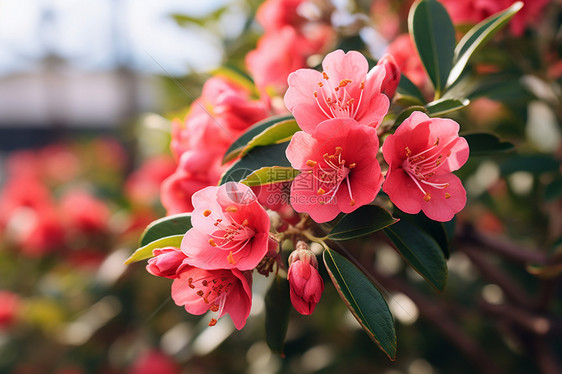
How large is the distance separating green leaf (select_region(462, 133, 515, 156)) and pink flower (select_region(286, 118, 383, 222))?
284 mm

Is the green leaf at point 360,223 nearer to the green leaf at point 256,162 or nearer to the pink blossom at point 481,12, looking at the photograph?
the green leaf at point 256,162

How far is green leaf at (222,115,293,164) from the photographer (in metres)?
0.77

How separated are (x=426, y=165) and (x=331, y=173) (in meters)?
0.16

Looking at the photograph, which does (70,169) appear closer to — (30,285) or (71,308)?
Result: (30,285)

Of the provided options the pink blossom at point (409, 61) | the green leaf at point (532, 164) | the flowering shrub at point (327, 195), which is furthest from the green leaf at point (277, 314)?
the green leaf at point (532, 164)

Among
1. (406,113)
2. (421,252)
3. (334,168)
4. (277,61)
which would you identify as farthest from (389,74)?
(277,61)

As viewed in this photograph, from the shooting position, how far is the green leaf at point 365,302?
0.64 m

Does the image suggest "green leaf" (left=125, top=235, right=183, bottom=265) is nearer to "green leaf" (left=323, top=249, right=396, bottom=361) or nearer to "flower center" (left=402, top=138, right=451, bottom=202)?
"green leaf" (left=323, top=249, right=396, bottom=361)

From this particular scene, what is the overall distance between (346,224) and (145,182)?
A: 4.92 ft

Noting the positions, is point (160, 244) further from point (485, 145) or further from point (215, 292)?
point (485, 145)

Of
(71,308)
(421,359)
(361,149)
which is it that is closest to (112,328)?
(71,308)

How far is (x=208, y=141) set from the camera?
0.85 m

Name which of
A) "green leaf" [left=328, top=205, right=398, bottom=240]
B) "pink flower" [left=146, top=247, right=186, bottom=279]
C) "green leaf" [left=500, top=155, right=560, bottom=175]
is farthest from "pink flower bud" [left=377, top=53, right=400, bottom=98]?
"green leaf" [left=500, top=155, right=560, bottom=175]

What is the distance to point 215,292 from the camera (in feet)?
2.31
